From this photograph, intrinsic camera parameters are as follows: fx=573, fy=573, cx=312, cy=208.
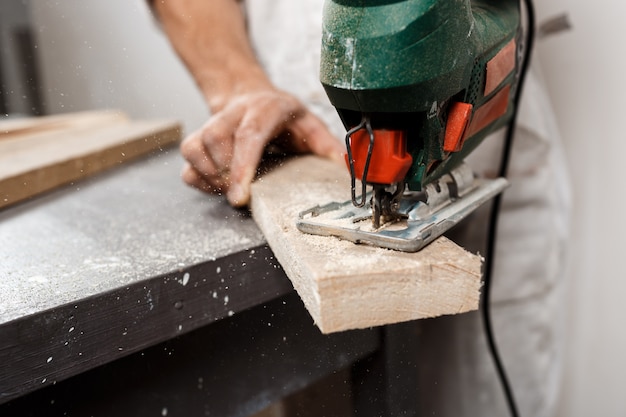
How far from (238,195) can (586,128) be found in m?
0.78

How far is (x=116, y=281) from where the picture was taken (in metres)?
0.60

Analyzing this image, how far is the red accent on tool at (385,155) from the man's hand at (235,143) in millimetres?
275

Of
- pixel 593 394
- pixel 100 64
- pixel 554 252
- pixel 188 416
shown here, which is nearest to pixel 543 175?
pixel 554 252

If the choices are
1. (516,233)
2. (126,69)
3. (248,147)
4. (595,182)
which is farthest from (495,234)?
(126,69)

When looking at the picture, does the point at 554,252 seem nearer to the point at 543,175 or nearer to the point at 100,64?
the point at 543,175

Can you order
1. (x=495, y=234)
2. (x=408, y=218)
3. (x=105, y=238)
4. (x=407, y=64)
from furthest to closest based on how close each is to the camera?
(x=495, y=234) < (x=105, y=238) < (x=408, y=218) < (x=407, y=64)

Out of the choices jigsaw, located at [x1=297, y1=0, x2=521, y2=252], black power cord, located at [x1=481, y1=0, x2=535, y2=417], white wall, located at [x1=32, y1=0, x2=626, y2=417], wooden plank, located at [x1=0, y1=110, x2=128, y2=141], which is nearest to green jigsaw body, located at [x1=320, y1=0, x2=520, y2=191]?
jigsaw, located at [x1=297, y1=0, x2=521, y2=252]

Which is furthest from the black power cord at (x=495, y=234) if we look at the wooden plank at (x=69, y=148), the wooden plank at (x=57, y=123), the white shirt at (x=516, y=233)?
the wooden plank at (x=57, y=123)

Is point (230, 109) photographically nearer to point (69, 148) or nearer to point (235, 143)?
point (235, 143)

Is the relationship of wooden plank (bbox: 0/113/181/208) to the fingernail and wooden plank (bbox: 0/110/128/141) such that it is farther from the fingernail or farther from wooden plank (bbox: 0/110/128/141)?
the fingernail

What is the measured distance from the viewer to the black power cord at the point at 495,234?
0.91m

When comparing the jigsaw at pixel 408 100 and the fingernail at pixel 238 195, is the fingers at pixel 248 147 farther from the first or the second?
the jigsaw at pixel 408 100

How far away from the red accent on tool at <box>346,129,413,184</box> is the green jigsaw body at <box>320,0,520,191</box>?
0.04 ft

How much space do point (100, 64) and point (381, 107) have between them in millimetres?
865
